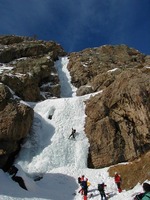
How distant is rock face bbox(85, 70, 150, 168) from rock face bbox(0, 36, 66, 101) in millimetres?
15987

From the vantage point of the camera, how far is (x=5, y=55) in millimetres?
71312

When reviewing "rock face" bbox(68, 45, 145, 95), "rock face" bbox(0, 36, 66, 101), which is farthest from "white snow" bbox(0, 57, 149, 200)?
"rock face" bbox(68, 45, 145, 95)

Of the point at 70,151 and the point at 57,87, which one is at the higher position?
the point at 57,87

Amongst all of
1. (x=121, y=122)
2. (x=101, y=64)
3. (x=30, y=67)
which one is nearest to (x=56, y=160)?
(x=121, y=122)

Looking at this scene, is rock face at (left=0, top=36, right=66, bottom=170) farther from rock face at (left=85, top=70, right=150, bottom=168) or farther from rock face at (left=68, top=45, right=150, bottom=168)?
rock face at (left=85, top=70, right=150, bottom=168)

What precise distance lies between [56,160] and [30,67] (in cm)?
3264

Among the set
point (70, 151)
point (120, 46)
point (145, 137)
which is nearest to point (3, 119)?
point (70, 151)

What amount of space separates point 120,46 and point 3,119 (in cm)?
5559

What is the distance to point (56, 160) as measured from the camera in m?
33.8

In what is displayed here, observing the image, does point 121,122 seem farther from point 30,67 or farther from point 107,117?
point 30,67

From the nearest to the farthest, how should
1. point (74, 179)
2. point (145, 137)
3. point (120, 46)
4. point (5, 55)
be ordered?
point (74, 179), point (145, 137), point (5, 55), point (120, 46)

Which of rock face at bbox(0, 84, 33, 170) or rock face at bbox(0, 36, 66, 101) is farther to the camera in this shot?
rock face at bbox(0, 36, 66, 101)

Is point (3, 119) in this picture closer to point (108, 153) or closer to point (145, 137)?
point (108, 153)

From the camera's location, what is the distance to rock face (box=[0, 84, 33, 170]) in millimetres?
33969
